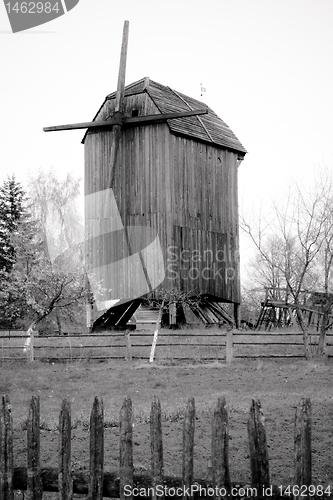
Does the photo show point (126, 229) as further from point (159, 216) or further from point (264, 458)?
point (264, 458)

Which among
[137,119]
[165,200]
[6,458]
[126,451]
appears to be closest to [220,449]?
[126,451]

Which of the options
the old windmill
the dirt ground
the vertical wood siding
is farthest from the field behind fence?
the vertical wood siding

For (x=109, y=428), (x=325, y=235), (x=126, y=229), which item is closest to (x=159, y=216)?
(x=126, y=229)

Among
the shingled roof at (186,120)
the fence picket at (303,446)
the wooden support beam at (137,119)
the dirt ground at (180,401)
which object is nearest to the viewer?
the fence picket at (303,446)

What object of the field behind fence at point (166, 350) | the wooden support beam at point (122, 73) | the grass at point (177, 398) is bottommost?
the grass at point (177, 398)

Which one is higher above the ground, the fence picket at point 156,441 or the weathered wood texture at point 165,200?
the weathered wood texture at point 165,200

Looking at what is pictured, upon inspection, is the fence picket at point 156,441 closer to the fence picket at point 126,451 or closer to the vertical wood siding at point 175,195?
the fence picket at point 126,451

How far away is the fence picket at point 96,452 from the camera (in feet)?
14.0

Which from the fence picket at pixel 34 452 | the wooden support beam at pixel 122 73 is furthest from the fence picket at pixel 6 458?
the wooden support beam at pixel 122 73

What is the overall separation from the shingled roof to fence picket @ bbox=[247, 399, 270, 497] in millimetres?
21861

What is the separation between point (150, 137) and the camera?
25.6 meters

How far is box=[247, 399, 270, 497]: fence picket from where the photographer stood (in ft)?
13.4

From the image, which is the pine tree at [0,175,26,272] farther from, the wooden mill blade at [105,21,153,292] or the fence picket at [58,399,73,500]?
the fence picket at [58,399,73,500]

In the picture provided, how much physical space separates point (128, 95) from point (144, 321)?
9.78m
